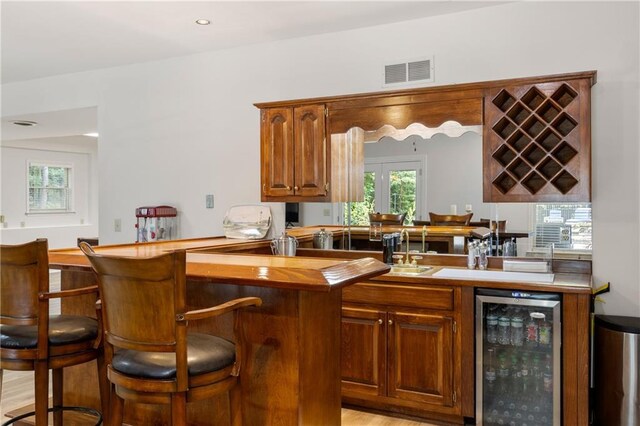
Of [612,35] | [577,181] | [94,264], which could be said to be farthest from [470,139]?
[94,264]

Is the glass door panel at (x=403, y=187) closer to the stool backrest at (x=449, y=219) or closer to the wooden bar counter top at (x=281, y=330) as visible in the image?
the stool backrest at (x=449, y=219)

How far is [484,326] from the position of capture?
9.30 feet

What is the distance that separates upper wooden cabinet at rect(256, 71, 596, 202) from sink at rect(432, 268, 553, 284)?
0.46m

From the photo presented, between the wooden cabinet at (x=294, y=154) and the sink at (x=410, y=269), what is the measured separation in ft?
2.42

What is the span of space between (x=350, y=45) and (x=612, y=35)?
1.70 metres

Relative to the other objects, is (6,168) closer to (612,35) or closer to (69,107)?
(69,107)

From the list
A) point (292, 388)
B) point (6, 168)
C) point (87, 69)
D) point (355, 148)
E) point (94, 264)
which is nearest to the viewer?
point (94, 264)

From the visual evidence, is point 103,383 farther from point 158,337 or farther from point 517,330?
point 517,330

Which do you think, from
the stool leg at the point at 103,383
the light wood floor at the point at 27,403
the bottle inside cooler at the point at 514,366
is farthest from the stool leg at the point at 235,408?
the bottle inside cooler at the point at 514,366

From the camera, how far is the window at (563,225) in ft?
9.92

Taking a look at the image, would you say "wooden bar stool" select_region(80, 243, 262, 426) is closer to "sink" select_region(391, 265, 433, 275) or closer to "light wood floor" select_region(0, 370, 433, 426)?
"light wood floor" select_region(0, 370, 433, 426)

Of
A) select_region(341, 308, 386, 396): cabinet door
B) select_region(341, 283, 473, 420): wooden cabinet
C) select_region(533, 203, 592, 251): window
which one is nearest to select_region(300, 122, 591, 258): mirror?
select_region(533, 203, 592, 251): window

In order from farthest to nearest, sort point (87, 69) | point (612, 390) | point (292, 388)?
point (87, 69) < point (612, 390) < point (292, 388)

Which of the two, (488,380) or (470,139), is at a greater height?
(470,139)
